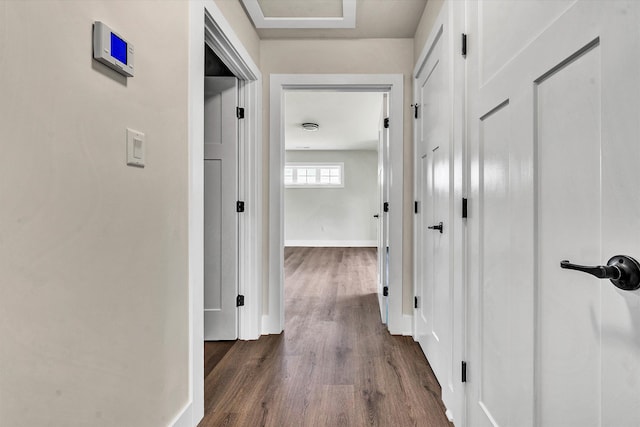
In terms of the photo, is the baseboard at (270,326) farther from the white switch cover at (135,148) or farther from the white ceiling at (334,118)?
the white ceiling at (334,118)

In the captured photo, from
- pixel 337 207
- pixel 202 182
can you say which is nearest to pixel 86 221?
pixel 202 182

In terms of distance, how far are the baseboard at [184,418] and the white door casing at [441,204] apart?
3.80ft

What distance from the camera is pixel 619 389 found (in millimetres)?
626

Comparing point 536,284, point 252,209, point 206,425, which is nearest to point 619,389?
point 536,284

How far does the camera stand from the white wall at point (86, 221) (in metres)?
0.70

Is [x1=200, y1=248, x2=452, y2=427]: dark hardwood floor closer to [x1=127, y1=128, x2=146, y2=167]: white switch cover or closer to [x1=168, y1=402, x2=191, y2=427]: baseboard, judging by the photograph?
Answer: [x1=168, y1=402, x2=191, y2=427]: baseboard

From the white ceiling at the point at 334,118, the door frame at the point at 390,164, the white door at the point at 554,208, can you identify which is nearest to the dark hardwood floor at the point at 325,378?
the door frame at the point at 390,164

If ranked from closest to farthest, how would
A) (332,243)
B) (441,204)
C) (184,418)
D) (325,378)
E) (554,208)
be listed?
1. (554,208)
2. (184,418)
3. (441,204)
4. (325,378)
5. (332,243)

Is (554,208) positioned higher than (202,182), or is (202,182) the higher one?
(202,182)

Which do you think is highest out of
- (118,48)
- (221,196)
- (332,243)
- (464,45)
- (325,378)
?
(464,45)

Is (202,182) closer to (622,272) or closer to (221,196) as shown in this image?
(221,196)

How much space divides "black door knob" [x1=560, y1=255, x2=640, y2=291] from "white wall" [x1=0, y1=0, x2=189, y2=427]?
1157 millimetres

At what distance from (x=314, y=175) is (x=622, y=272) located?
27.2ft

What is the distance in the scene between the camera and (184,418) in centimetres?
138
